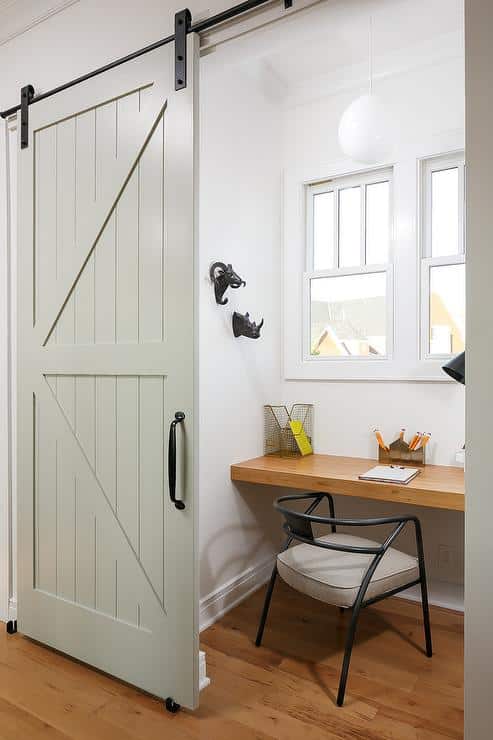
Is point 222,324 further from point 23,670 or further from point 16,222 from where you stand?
point 23,670

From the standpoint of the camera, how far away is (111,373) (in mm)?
2004

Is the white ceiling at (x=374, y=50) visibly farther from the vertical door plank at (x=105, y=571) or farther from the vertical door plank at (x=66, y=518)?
the vertical door plank at (x=105, y=571)

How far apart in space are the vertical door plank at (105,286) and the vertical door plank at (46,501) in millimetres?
469

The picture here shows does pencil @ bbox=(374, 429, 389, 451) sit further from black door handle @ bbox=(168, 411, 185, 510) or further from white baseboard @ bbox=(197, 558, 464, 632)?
black door handle @ bbox=(168, 411, 185, 510)

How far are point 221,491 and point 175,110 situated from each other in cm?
174

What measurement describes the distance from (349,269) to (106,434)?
1.71m

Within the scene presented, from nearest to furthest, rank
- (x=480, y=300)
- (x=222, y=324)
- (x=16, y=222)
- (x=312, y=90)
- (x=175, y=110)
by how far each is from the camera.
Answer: (x=480, y=300) → (x=175, y=110) → (x=16, y=222) → (x=222, y=324) → (x=312, y=90)

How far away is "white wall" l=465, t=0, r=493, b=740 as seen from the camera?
51.0 inches

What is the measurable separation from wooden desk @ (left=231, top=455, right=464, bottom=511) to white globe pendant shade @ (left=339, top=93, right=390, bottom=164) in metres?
1.50

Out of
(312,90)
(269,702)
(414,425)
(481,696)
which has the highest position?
(312,90)

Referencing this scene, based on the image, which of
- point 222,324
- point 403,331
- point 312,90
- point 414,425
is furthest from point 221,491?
point 312,90

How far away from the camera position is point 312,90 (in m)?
3.03

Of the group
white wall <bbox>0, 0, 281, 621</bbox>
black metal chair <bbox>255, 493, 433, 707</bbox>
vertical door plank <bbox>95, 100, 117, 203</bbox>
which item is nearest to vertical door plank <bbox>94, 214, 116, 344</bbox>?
vertical door plank <bbox>95, 100, 117, 203</bbox>

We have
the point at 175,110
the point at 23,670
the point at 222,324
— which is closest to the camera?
the point at 175,110
